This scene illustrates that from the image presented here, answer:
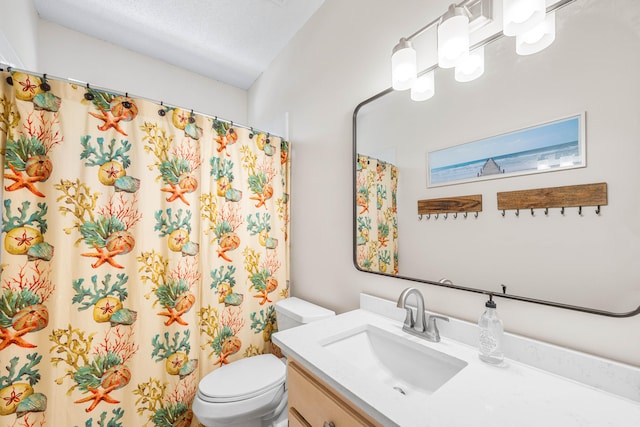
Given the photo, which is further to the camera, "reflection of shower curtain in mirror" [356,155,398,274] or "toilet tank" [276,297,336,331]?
"toilet tank" [276,297,336,331]

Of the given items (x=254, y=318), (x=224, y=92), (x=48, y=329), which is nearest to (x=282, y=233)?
(x=254, y=318)

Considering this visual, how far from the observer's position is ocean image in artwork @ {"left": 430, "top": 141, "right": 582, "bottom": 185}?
0.74 metres

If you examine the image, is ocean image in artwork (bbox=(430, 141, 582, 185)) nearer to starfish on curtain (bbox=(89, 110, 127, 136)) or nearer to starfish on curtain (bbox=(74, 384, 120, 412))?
starfish on curtain (bbox=(89, 110, 127, 136))

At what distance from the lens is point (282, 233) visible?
185 centimetres

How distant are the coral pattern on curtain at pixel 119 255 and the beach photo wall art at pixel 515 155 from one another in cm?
116

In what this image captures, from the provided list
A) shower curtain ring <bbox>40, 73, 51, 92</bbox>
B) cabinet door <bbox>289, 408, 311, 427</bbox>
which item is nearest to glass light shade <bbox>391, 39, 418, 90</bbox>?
cabinet door <bbox>289, 408, 311, 427</bbox>

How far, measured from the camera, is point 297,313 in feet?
4.83

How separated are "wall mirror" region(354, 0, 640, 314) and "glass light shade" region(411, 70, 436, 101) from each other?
0.9 inches

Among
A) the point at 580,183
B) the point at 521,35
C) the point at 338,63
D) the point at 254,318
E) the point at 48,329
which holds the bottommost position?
the point at 254,318

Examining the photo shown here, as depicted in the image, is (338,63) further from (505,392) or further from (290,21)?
(505,392)

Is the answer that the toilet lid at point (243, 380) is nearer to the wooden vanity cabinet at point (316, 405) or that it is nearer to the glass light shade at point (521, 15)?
the wooden vanity cabinet at point (316, 405)

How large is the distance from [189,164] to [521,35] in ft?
5.06

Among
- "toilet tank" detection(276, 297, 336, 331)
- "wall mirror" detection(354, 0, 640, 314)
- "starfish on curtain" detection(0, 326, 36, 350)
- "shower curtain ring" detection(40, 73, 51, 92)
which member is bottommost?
"toilet tank" detection(276, 297, 336, 331)

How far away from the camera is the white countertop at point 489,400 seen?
1.86 ft
